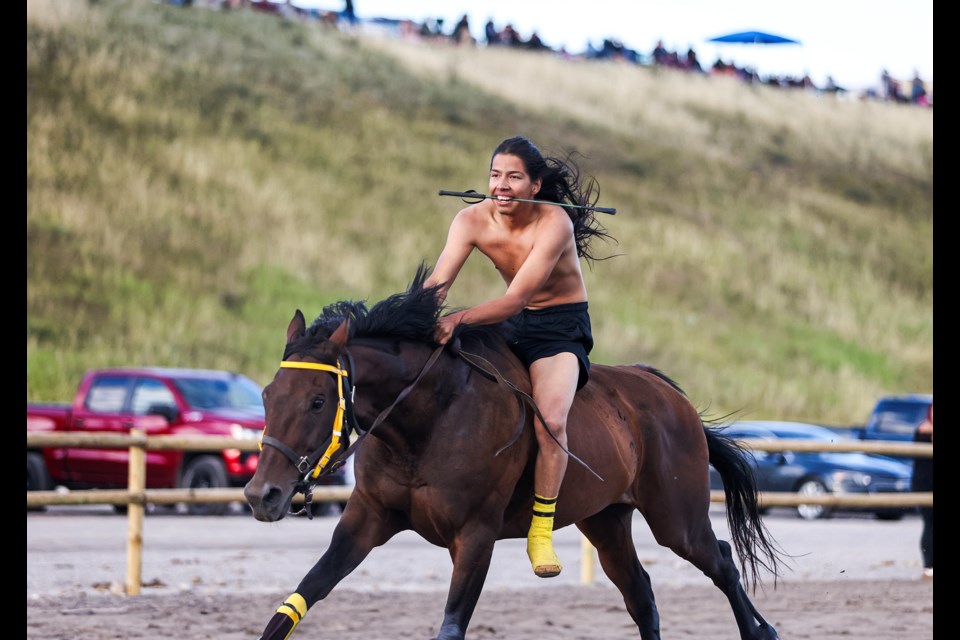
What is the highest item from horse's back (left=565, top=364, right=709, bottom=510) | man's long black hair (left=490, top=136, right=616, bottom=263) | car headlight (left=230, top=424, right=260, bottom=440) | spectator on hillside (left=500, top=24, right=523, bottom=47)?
spectator on hillside (left=500, top=24, right=523, bottom=47)

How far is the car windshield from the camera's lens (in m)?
19.6

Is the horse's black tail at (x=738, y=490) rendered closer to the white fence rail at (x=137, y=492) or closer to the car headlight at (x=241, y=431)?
the white fence rail at (x=137, y=492)

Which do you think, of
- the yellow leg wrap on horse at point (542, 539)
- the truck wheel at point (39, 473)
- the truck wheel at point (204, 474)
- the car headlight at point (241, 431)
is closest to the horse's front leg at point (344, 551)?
the yellow leg wrap on horse at point (542, 539)

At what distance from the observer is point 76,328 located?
33.1m

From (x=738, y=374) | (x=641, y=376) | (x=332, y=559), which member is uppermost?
(x=641, y=376)

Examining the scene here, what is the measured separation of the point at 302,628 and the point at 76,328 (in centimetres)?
2449

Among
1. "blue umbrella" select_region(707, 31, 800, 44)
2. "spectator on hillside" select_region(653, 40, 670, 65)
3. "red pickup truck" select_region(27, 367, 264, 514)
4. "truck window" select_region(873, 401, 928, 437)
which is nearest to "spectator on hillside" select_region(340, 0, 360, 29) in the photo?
"spectator on hillside" select_region(653, 40, 670, 65)

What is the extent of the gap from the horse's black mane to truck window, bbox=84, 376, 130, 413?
45.2ft

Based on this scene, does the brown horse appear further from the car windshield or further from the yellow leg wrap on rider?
the car windshield

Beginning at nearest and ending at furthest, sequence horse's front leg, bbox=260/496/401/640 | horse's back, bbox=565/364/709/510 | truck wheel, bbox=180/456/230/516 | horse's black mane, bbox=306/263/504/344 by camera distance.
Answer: horse's front leg, bbox=260/496/401/640 → horse's black mane, bbox=306/263/504/344 → horse's back, bbox=565/364/709/510 → truck wheel, bbox=180/456/230/516

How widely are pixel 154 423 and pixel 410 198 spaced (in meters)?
24.2

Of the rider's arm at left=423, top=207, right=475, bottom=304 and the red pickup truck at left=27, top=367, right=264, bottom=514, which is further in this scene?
the red pickup truck at left=27, top=367, right=264, bottom=514
